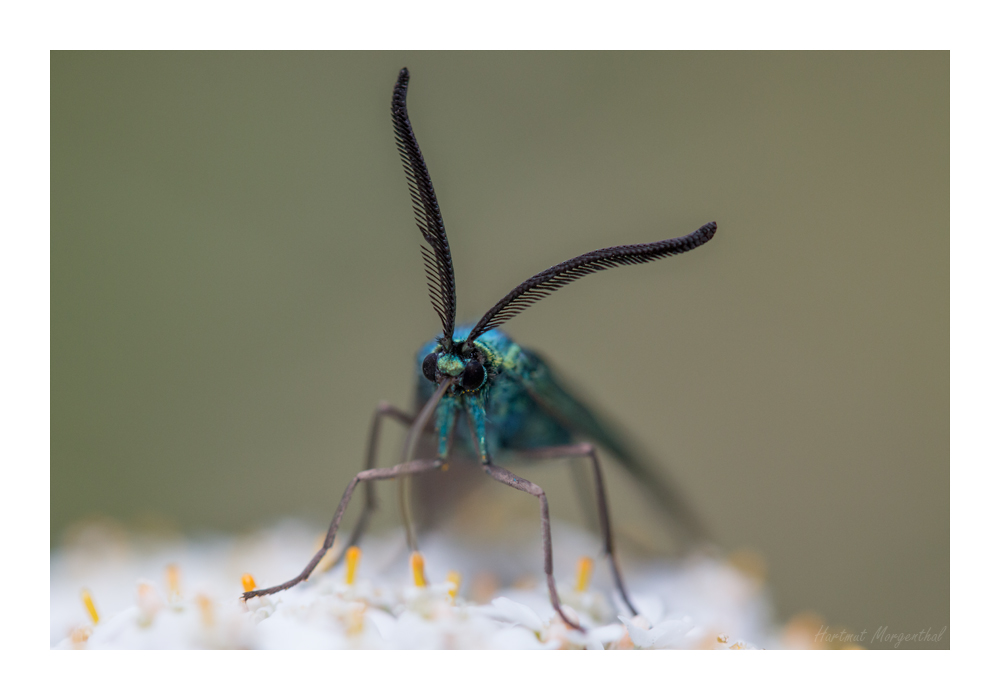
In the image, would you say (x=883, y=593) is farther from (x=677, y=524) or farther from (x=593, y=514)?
(x=593, y=514)

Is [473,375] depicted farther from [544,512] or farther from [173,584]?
[173,584]

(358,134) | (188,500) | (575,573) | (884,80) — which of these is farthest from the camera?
(358,134)

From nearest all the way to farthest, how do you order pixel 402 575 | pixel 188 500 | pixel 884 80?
pixel 402 575, pixel 884 80, pixel 188 500

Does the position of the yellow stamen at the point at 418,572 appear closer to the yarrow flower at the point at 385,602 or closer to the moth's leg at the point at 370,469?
the yarrow flower at the point at 385,602

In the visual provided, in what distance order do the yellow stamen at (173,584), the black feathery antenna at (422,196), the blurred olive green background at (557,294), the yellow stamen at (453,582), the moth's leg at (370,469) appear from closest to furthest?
1. the black feathery antenna at (422,196)
2. the yellow stamen at (453,582)
3. the yellow stamen at (173,584)
4. the moth's leg at (370,469)
5. the blurred olive green background at (557,294)

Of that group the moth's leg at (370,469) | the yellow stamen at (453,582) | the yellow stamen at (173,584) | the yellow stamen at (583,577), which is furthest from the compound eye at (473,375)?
the yellow stamen at (173,584)

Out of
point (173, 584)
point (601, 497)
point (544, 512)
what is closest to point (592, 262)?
point (544, 512)

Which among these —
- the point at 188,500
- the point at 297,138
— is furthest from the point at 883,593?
the point at 297,138
